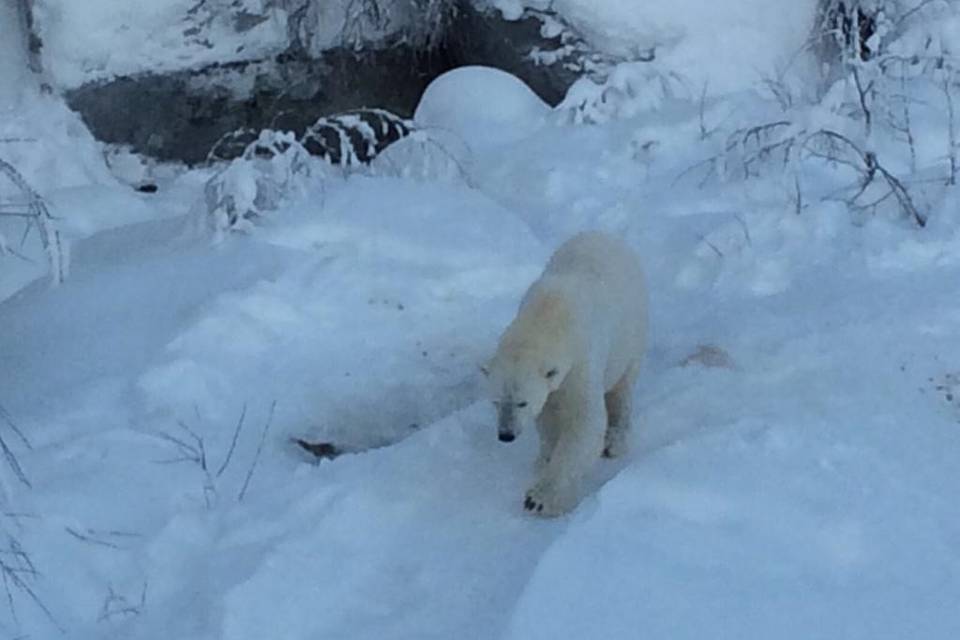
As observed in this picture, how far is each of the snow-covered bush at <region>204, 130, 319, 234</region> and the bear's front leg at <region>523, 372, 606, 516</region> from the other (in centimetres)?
155

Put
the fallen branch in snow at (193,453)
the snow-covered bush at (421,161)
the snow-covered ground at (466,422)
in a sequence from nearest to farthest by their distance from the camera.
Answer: the snow-covered ground at (466,422)
the fallen branch in snow at (193,453)
the snow-covered bush at (421,161)

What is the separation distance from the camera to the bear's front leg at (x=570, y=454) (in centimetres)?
305

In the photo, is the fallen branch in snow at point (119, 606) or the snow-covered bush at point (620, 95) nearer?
the fallen branch in snow at point (119, 606)

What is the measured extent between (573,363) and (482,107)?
7.60ft

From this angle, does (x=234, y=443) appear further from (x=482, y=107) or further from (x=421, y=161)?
(x=482, y=107)

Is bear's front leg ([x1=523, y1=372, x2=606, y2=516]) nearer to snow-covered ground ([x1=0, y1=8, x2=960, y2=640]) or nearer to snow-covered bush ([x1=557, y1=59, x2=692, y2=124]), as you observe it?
snow-covered ground ([x1=0, y1=8, x2=960, y2=640])

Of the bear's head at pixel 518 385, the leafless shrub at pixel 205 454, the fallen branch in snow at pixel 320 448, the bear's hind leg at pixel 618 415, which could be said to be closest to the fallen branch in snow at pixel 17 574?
the leafless shrub at pixel 205 454

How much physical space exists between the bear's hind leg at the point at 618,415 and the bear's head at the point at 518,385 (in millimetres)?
449

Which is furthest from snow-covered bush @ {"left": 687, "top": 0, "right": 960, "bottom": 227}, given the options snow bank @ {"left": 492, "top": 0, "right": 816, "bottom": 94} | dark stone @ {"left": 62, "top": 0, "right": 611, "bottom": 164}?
dark stone @ {"left": 62, "top": 0, "right": 611, "bottom": 164}

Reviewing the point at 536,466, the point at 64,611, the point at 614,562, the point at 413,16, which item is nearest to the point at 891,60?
the point at 413,16

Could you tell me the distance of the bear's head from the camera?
2.87m

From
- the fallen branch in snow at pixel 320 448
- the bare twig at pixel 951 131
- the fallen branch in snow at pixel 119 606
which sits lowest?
the fallen branch in snow at pixel 320 448

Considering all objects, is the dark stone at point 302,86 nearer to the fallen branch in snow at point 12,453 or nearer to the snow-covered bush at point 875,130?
the snow-covered bush at point 875,130

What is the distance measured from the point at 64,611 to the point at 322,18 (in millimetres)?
3287
